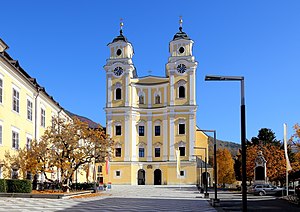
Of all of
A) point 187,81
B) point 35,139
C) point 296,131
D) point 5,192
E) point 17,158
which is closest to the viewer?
point 5,192

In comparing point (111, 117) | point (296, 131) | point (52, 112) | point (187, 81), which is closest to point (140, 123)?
point (111, 117)

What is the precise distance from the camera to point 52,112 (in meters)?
48.7

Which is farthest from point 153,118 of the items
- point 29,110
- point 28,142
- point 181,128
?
point 28,142

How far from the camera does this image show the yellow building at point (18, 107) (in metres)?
32.9

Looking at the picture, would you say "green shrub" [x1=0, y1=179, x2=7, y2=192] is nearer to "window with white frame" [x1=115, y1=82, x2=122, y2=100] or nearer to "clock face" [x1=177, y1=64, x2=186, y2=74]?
"window with white frame" [x1=115, y1=82, x2=122, y2=100]

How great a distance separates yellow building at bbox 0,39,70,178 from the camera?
3288 centimetres

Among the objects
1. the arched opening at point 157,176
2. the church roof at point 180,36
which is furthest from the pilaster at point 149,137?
the church roof at point 180,36

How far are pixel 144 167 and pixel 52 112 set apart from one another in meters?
34.5

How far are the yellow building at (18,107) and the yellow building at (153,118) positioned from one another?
114 ft

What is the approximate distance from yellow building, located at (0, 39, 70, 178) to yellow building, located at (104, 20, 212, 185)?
3467cm

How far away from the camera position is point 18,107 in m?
36.5

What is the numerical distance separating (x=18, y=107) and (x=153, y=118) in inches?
1824

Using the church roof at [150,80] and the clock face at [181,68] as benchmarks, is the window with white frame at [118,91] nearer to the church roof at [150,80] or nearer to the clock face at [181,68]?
Answer: the church roof at [150,80]

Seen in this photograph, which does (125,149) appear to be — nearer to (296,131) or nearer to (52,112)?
(52,112)
